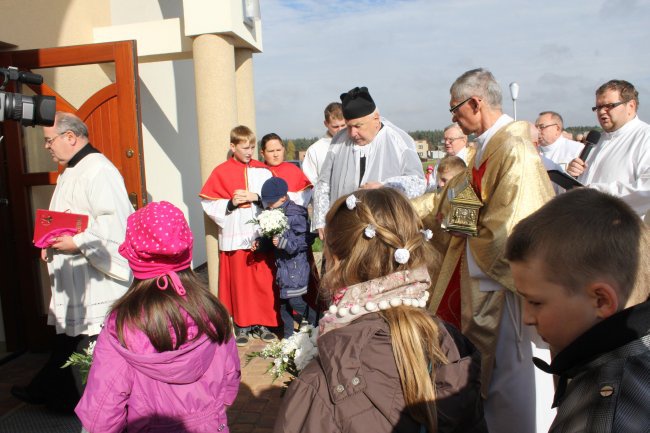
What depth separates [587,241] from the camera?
116 centimetres

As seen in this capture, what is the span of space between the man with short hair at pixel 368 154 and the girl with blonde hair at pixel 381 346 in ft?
6.94

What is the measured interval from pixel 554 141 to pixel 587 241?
735 cm

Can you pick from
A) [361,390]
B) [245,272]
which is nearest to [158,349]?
[361,390]

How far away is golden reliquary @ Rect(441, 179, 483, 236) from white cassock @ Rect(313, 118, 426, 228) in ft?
3.02

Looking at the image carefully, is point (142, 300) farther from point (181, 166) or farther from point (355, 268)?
point (181, 166)

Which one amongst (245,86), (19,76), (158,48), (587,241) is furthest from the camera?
(245,86)

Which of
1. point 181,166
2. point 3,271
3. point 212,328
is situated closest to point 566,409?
point 212,328

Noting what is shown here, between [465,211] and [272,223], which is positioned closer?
[465,211]

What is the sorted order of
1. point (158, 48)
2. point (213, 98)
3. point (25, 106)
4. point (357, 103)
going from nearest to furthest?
1. point (25, 106)
2. point (357, 103)
3. point (213, 98)
4. point (158, 48)

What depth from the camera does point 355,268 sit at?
5.40ft

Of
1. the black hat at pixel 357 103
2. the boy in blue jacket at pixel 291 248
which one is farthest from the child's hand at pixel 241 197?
the black hat at pixel 357 103

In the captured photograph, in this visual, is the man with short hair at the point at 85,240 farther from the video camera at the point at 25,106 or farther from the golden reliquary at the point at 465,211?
the golden reliquary at the point at 465,211

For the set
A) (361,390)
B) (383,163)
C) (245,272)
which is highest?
(383,163)

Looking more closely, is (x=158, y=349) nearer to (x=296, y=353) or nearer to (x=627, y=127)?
(x=296, y=353)
